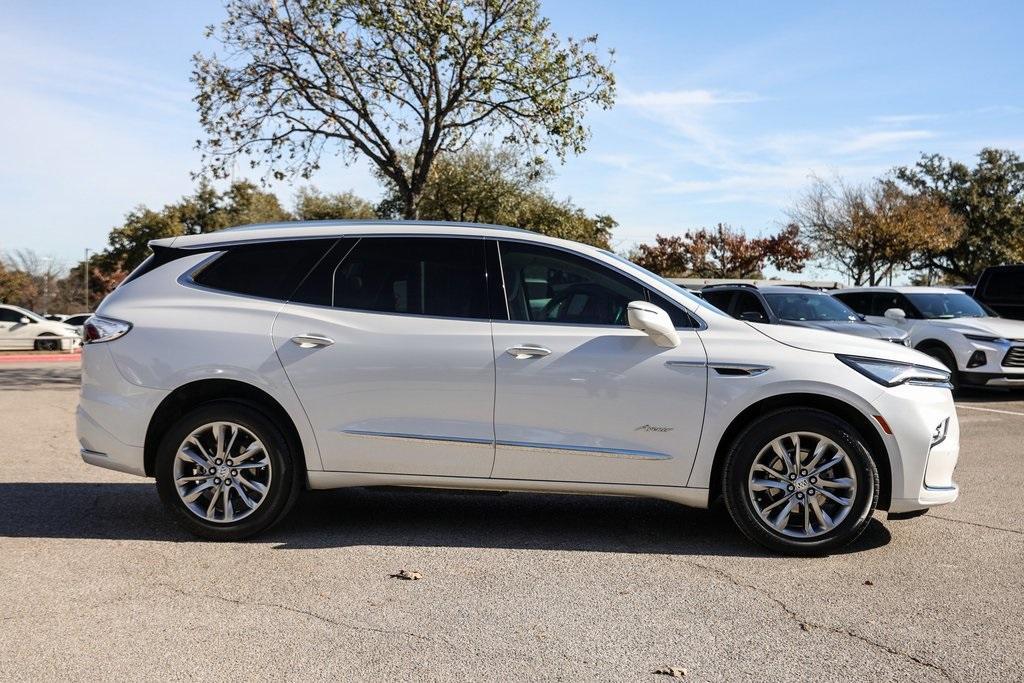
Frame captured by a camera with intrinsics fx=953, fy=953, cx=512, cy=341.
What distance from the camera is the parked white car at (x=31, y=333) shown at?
30.8 m

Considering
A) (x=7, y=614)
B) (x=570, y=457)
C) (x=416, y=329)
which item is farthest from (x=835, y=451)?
(x=7, y=614)

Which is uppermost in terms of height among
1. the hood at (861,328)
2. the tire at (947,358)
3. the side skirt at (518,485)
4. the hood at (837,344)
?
the hood at (837,344)

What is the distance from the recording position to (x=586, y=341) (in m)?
5.26

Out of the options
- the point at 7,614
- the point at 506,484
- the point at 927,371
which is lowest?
the point at 7,614

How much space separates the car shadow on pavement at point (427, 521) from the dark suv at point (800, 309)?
24.3 ft

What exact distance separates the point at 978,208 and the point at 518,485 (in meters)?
48.2

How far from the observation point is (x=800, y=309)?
13562mm

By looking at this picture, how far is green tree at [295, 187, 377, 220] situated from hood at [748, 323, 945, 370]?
3979 centimetres

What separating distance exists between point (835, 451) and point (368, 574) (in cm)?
257

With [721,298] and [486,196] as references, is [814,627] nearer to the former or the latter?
[721,298]

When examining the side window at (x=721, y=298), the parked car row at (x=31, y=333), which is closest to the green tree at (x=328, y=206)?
the parked car row at (x=31, y=333)

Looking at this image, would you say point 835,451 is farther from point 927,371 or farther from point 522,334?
point 522,334

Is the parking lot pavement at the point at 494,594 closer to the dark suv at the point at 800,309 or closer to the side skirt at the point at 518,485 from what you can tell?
the side skirt at the point at 518,485

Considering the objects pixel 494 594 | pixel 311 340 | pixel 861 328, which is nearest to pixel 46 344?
pixel 861 328
